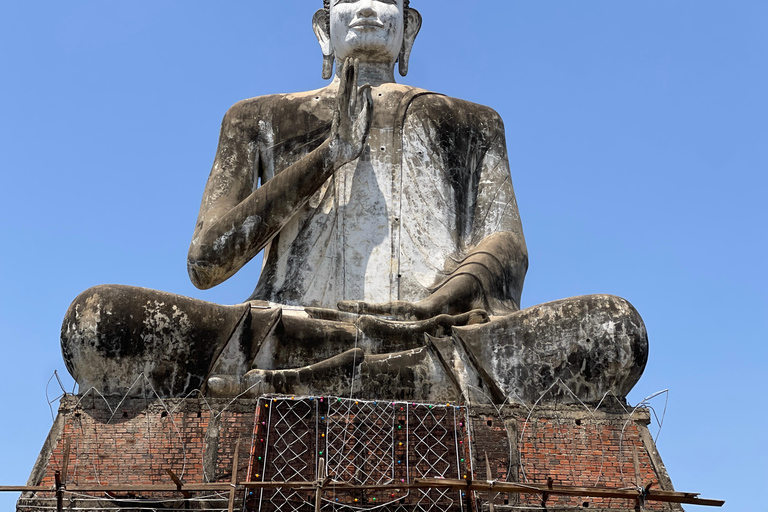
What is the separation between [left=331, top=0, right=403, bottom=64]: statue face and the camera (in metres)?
12.6

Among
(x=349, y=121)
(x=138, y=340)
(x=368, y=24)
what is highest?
(x=368, y=24)

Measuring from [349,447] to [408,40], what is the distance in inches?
206

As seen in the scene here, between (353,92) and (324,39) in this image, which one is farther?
(324,39)

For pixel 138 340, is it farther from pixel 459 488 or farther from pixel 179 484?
pixel 459 488

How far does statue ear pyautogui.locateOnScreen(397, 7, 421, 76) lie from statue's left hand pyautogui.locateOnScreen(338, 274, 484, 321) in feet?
9.95

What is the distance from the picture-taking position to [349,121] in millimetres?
11250

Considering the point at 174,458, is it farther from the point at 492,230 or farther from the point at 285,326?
the point at 492,230

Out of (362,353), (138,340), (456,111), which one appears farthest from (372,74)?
(138,340)

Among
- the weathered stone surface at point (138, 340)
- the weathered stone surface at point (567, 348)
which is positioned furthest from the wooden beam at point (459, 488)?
the weathered stone surface at point (567, 348)

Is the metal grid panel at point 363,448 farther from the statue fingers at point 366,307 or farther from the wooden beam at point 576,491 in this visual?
the statue fingers at point 366,307

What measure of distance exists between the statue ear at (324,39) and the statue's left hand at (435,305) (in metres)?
3.13

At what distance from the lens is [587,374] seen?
32.7 feet

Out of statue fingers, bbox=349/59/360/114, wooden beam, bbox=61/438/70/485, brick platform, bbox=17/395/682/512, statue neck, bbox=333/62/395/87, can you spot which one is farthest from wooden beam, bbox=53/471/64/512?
statue neck, bbox=333/62/395/87

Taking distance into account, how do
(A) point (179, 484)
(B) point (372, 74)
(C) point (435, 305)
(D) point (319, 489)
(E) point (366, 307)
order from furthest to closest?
(B) point (372, 74) < (E) point (366, 307) < (C) point (435, 305) < (A) point (179, 484) < (D) point (319, 489)
